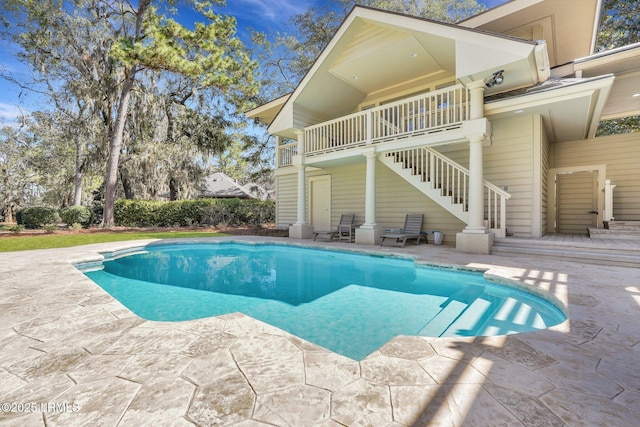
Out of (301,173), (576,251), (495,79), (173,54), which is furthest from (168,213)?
(576,251)

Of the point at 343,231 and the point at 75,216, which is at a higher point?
the point at 75,216

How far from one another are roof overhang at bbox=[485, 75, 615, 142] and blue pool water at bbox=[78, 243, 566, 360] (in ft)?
14.4

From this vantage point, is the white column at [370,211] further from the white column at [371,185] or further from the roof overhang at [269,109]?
the roof overhang at [269,109]

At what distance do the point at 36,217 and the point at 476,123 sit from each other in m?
19.7

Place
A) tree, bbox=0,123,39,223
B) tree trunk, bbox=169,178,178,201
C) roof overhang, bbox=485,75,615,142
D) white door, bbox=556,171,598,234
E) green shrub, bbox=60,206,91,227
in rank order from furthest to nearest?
tree, bbox=0,123,39,223
tree trunk, bbox=169,178,178,201
green shrub, bbox=60,206,91,227
white door, bbox=556,171,598,234
roof overhang, bbox=485,75,615,142

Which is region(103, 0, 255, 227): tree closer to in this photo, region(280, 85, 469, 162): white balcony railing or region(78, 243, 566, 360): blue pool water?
region(280, 85, 469, 162): white balcony railing

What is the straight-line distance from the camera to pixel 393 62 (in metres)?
8.75

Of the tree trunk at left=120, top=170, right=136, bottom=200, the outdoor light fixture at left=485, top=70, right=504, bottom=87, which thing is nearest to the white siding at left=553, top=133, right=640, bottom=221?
the outdoor light fixture at left=485, top=70, right=504, bottom=87

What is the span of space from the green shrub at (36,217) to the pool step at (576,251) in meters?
19.7

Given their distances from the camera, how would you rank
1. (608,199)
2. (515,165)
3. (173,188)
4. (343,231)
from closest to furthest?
(515,165) → (608,199) → (343,231) → (173,188)

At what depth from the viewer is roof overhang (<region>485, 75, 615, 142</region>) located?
573 centimetres

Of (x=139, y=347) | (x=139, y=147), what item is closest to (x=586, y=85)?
(x=139, y=347)

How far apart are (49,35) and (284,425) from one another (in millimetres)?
19524

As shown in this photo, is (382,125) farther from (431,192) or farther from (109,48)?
(109,48)
